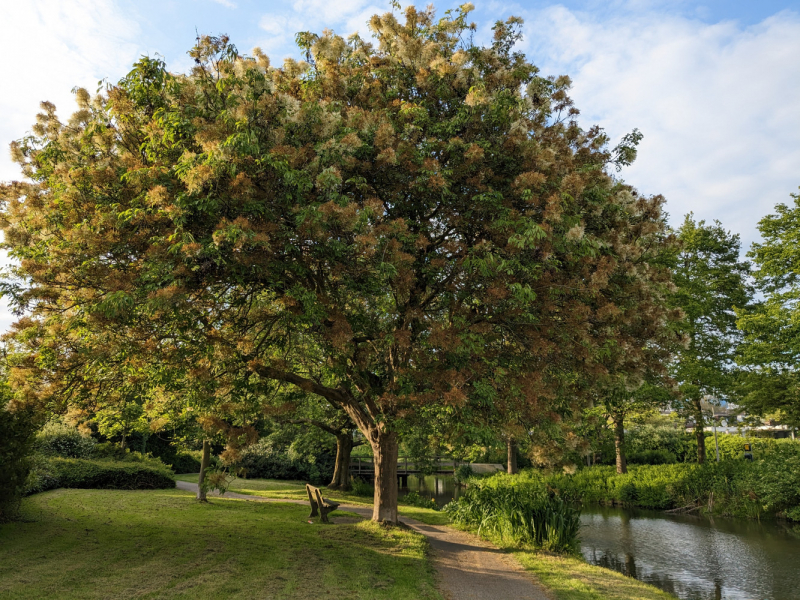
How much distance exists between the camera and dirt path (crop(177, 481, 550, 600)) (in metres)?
8.20

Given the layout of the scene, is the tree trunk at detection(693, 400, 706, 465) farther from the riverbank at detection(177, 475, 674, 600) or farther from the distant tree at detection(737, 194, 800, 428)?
the riverbank at detection(177, 475, 674, 600)

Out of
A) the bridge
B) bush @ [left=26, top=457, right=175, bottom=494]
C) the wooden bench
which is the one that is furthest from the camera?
the bridge

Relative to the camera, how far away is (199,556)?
8789 millimetres

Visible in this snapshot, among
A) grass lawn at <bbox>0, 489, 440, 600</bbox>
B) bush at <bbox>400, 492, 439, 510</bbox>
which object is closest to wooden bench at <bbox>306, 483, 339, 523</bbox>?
grass lawn at <bbox>0, 489, 440, 600</bbox>

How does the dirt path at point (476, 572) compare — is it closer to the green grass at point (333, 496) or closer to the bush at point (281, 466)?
the green grass at point (333, 496)

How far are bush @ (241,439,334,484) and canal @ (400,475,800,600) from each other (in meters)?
14.1

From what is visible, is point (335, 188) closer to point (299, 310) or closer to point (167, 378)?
point (299, 310)

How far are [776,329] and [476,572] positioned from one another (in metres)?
18.0

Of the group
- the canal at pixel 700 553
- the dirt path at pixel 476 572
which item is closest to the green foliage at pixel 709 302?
the canal at pixel 700 553

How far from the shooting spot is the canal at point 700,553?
1129cm

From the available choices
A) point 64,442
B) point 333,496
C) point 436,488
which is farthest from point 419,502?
point 64,442

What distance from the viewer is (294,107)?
8.07 metres

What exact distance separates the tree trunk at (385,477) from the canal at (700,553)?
18.4 feet

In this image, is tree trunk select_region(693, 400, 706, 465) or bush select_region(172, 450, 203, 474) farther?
bush select_region(172, 450, 203, 474)
